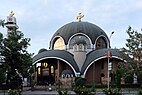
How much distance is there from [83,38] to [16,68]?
27318 mm

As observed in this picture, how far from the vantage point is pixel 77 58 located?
64375 mm

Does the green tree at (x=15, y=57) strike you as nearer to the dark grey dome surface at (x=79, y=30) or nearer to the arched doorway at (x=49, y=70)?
the arched doorway at (x=49, y=70)

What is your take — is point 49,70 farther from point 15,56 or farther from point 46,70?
point 15,56

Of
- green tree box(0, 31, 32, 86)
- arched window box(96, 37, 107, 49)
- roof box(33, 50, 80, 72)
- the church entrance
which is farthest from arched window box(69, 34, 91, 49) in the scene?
green tree box(0, 31, 32, 86)

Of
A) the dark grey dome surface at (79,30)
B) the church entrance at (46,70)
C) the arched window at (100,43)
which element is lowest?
the church entrance at (46,70)

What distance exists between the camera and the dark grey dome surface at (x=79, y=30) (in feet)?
228

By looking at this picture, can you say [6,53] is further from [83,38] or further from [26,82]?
[83,38]

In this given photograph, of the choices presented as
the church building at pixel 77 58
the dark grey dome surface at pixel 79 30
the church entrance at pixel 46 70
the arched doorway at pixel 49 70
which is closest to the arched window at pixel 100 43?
the church building at pixel 77 58

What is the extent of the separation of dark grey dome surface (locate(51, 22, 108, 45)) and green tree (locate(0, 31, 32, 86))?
25.5 meters

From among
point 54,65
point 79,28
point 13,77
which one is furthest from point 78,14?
point 13,77

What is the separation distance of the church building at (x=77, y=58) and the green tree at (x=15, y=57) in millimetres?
15633

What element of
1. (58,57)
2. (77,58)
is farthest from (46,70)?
(77,58)

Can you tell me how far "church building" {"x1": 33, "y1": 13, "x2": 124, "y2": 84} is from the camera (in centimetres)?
6139

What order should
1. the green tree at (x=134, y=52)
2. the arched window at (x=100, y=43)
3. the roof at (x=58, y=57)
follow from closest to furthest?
the green tree at (x=134, y=52)
the roof at (x=58, y=57)
the arched window at (x=100, y=43)
